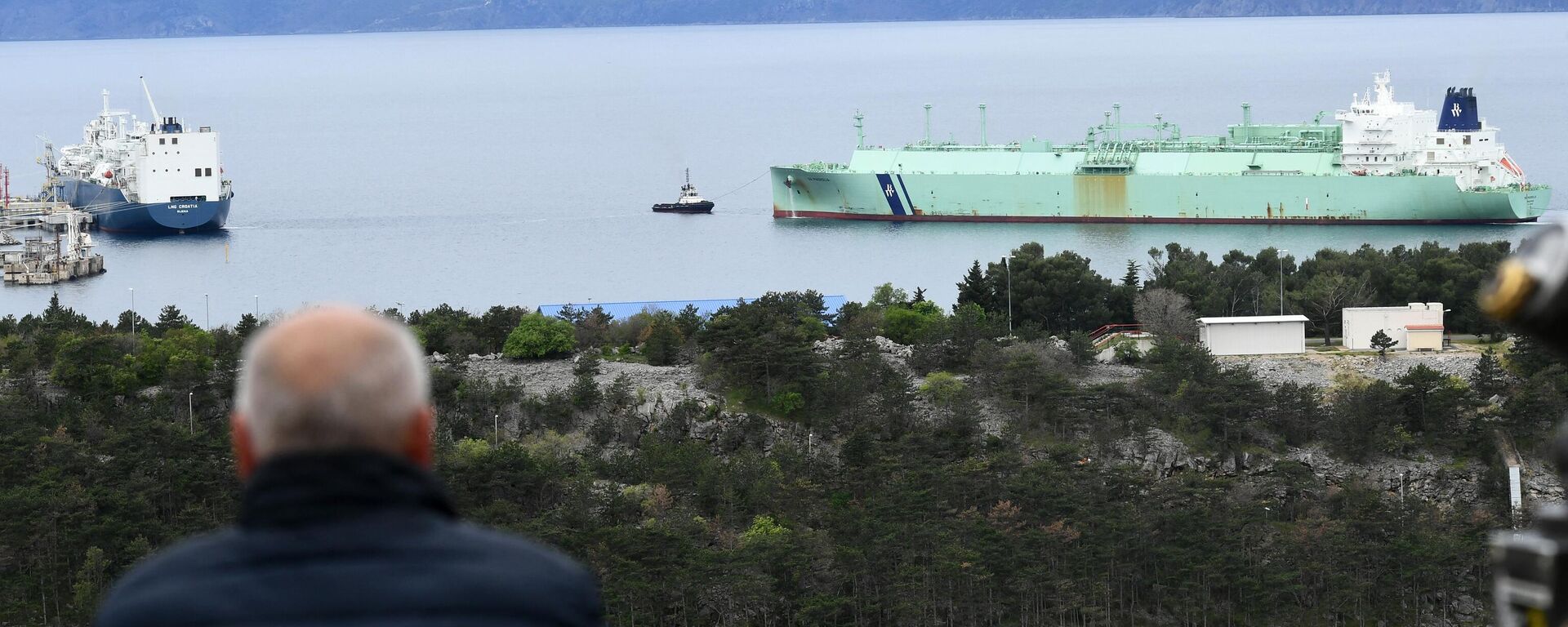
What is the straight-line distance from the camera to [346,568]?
200 cm

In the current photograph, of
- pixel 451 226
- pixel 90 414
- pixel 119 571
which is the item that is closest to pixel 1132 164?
pixel 451 226

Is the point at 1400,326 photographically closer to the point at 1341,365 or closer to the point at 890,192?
the point at 1341,365

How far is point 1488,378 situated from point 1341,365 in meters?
2.57

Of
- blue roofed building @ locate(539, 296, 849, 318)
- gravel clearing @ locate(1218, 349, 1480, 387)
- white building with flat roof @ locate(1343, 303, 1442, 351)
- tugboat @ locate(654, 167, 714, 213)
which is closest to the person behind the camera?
gravel clearing @ locate(1218, 349, 1480, 387)

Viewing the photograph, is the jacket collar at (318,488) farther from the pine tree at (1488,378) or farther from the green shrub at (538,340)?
the green shrub at (538,340)

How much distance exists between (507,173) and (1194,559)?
2422 inches

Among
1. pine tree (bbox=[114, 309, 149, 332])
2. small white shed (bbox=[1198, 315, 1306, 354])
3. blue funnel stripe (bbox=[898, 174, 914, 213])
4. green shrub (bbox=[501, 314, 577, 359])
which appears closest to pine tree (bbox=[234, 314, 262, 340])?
pine tree (bbox=[114, 309, 149, 332])

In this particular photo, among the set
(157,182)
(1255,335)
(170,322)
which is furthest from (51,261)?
(1255,335)

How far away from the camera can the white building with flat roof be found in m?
28.9

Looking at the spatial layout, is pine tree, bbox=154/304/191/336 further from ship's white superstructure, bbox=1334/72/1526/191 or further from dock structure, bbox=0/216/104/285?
ship's white superstructure, bbox=1334/72/1526/191

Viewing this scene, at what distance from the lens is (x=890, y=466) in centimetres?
2247

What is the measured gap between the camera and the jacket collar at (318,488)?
202 cm

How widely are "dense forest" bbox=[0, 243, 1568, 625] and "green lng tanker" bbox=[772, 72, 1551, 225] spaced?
19480 millimetres

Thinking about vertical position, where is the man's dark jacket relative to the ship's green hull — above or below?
below
